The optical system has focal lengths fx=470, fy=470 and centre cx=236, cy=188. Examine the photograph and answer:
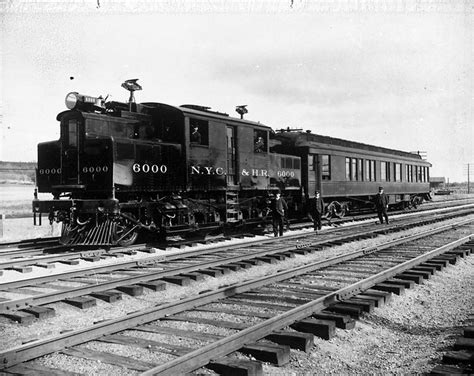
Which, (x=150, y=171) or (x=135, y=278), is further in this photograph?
(x=150, y=171)

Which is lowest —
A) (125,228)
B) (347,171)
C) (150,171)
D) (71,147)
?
(125,228)

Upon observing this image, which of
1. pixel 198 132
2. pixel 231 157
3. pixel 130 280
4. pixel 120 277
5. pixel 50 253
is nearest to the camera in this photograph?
pixel 130 280

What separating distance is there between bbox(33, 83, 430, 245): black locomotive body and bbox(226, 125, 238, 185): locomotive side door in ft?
0.10

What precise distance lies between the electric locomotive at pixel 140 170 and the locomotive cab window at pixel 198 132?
3 centimetres

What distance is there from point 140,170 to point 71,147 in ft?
5.76

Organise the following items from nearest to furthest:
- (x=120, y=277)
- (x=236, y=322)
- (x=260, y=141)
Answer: (x=236, y=322) < (x=120, y=277) < (x=260, y=141)

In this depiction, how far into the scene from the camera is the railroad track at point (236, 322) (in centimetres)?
393

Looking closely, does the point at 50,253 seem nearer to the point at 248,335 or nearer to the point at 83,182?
the point at 83,182

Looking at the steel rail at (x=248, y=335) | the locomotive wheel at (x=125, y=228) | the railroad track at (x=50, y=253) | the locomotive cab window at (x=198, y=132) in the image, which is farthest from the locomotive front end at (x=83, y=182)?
the steel rail at (x=248, y=335)

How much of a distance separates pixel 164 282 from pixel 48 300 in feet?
5.49

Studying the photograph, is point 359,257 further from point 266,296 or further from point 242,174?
point 242,174

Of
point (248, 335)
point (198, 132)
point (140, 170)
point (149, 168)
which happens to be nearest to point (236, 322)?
point (248, 335)

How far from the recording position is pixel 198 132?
12.5 m

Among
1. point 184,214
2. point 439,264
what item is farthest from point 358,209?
point 439,264
